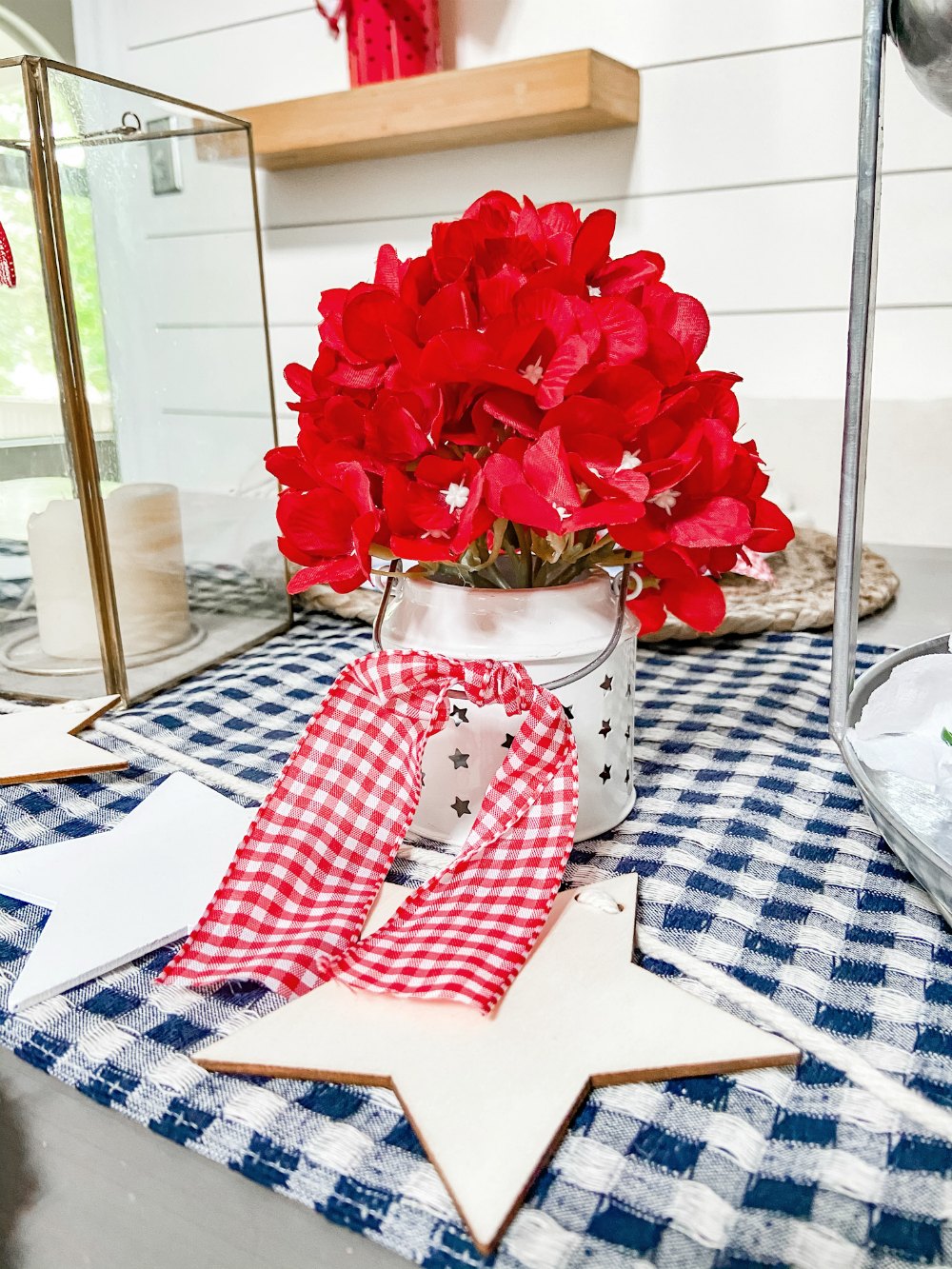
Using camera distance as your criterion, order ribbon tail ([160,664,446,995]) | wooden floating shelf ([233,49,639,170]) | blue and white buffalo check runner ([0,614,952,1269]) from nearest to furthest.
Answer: blue and white buffalo check runner ([0,614,952,1269])
ribbon tail ([160,664,446,995])
wooden floating shelf ([233,49,639,170])

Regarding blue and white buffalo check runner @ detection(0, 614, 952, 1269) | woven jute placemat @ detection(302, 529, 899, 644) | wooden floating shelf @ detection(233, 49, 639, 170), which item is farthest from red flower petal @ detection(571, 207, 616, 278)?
wooden floating shelf @ detection(233, 49, 639, 170)

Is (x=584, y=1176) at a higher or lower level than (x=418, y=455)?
lower

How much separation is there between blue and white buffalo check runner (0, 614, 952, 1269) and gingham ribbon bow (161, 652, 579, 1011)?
26mm

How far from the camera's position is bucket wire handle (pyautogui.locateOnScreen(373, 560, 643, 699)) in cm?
44

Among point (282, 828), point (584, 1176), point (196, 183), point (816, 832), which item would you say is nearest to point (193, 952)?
point (282, 828)

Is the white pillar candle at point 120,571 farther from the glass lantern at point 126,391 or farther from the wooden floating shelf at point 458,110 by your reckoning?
the wooden floating shelf at point 458,110

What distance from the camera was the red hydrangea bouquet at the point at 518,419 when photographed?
0.39m

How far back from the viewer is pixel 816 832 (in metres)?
0.48

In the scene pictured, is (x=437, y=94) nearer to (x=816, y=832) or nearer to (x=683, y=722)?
(x=683, y=722)

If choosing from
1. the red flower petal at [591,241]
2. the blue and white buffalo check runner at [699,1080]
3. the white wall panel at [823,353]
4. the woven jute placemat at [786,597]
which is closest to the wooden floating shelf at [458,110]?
the white wall panel at [823,353]

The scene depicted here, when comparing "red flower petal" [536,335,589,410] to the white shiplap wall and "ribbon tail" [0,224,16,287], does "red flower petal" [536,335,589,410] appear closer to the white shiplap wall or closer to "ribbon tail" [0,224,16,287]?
"ribbon tail" [0,224,16,287]

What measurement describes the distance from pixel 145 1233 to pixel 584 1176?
0.13 metres

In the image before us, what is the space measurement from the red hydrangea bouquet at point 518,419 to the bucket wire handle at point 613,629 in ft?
0.07

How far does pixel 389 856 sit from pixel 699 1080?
0.54 ft
